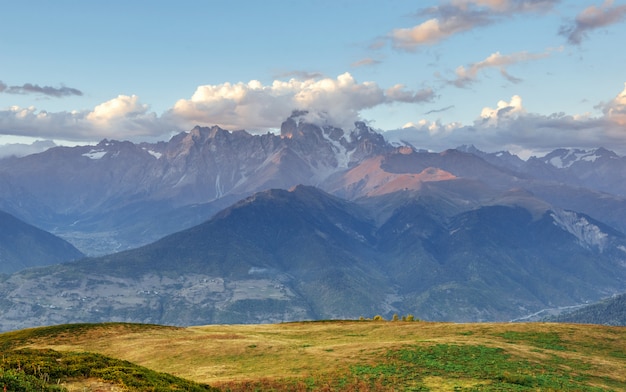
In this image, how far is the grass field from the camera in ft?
198

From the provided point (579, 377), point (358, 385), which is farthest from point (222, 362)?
point (579, 377)

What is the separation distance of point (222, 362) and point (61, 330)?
134 feet

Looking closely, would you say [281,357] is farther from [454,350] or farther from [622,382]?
[622,382]

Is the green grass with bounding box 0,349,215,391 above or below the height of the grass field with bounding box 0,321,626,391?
above

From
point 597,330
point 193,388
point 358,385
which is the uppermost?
point 193,388

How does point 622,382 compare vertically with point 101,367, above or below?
below

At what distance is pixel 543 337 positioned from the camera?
89.8 meters

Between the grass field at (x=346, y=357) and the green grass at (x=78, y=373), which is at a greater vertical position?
the green grass at (x=78, y=373)

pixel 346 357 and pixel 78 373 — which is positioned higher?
A: pixel 78 373

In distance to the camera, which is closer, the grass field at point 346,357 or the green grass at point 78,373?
the green grass at point 78,373

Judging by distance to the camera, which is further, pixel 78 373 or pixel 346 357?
pixel 346 357

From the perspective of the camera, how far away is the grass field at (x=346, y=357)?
60312mm

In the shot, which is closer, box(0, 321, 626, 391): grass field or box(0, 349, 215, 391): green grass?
box(0, 349, 215, 391): green grass

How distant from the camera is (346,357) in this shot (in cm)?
7156
